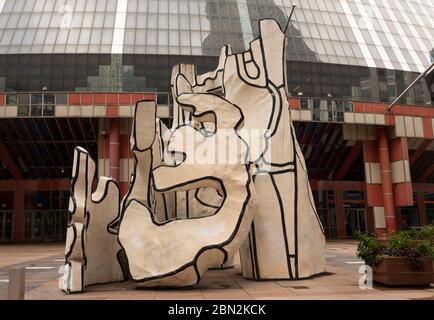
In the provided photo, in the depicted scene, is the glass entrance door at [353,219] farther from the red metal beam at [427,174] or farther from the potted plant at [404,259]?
the potted plant at [404,259]

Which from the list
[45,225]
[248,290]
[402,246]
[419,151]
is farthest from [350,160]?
[248,290]

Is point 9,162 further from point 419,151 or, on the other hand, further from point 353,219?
Result: point 419,151

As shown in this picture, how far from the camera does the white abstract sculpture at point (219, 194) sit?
10227 mm

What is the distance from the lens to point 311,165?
36.7 metres

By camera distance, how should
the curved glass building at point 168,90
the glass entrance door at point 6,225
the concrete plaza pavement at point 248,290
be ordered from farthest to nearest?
the glass entrance door at point 6,225 < the curved glass building at point 168,90 < the concrete plaza pavement at point 248,290

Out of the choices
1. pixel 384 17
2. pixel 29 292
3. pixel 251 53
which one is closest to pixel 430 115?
pixel 384 17

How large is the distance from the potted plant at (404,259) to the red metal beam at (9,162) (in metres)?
29.5

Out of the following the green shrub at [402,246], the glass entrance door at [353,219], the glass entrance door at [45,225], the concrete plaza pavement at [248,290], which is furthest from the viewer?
the glass entrance door at [353,219]

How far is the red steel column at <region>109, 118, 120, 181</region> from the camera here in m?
29.9

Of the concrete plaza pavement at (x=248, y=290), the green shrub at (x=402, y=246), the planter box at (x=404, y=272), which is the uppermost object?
the green shrub at (x=402, y=246)

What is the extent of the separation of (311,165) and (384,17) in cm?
1602

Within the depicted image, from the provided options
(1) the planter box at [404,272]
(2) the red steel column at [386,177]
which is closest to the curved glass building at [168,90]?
(2) the red steel column at [386,177]
